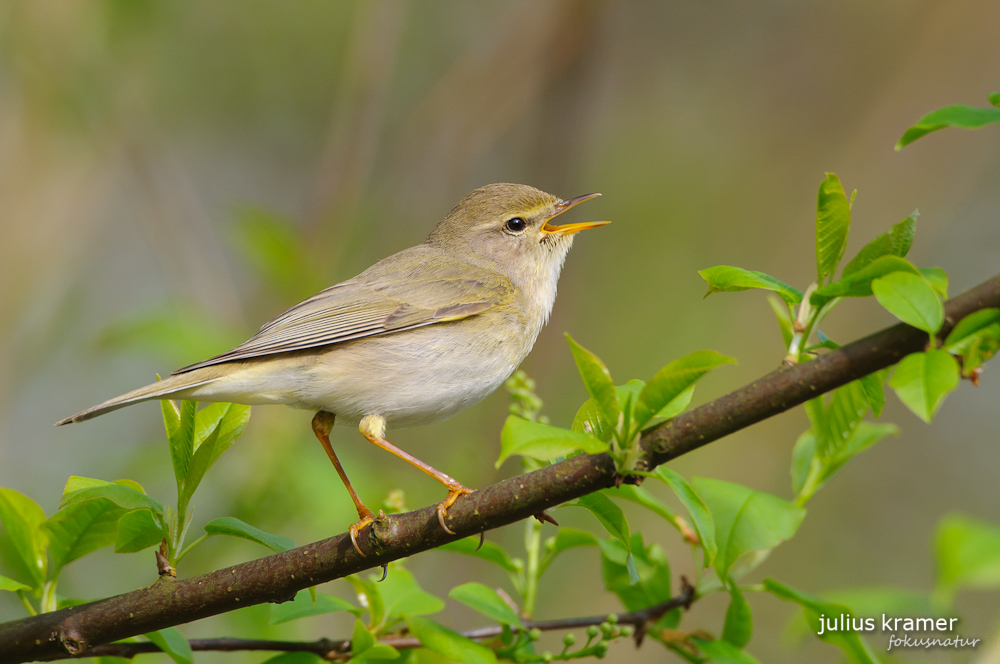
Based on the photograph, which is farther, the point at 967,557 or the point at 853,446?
the point at 853,446

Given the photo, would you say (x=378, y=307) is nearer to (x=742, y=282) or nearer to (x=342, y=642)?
(x=342, y=642)

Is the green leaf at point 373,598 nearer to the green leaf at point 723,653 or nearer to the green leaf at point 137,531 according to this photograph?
the green leaf at point 137,531

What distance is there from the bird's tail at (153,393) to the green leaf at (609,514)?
139cm

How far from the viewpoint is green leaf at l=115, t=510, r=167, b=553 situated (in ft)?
6.44

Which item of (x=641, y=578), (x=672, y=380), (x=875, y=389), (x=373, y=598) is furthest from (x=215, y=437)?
(x=875, y=389)

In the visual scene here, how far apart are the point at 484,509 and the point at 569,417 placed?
5.34 metres

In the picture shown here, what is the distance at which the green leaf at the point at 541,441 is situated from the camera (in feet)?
5.06

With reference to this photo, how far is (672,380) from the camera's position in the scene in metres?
1.58

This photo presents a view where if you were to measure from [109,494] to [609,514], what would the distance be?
1.15 meters

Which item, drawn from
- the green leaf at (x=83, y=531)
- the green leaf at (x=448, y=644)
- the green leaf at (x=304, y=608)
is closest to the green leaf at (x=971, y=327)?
the green leaf at (x=448, y=644)

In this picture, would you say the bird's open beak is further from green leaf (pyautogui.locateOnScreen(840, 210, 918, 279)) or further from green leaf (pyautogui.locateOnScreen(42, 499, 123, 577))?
green leaf (pyautogui.locateOnScreen(42, 499, 123, 577))

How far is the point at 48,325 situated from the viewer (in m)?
5.83

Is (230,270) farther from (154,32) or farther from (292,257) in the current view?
(292,257)

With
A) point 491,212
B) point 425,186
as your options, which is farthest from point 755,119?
point 491,212
